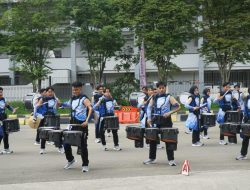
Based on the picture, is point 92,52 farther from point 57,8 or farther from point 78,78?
point 78,78

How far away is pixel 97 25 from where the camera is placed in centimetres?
3475

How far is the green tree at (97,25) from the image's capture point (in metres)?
34.1

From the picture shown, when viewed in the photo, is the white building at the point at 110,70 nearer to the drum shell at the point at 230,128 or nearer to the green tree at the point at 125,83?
the green tree at the point at 125,83

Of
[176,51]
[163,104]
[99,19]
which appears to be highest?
[99,19]

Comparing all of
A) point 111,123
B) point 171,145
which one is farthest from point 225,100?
point 171,145

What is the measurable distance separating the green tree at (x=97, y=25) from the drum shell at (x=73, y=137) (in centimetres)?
2309

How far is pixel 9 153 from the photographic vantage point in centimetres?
1441

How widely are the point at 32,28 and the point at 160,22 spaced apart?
9116mm

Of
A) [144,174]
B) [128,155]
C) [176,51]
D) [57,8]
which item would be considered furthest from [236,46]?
[144,174]

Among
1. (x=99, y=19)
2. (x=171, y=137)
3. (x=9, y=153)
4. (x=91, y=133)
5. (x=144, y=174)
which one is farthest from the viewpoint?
(x=99, y=19)

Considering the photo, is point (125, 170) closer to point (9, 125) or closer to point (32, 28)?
point (9, 125)

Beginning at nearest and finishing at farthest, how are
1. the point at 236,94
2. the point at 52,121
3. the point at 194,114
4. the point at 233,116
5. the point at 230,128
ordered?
the point at 230,128
the point at 52,121
the point at 233,116
the point at 194,114
the point at 236,94

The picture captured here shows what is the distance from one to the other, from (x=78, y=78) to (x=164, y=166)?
38.1 meters

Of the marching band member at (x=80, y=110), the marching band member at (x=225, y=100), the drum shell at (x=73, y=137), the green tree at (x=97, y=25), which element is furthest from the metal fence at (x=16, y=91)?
the drum shell at (x=73, y=137)
